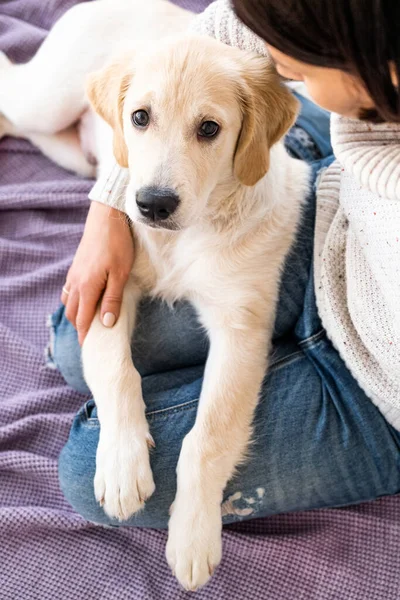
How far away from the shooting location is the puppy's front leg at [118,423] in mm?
1450

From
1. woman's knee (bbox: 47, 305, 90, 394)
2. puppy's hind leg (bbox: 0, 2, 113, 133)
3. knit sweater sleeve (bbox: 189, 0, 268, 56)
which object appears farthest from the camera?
puppy's hind leg (bbox: 0, 2, 113, 133)

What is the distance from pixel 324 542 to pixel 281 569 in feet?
0.49

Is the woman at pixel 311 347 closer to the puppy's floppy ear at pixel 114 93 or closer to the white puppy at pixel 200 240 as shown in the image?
the white puppy at pixel 200 240

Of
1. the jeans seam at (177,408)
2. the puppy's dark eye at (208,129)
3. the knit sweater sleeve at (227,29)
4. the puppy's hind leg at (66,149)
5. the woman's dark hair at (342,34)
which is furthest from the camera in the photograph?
the puppy's hind leg at (66,149)

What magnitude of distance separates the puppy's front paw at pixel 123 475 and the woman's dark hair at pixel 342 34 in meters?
0.96

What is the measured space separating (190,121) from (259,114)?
186 mm

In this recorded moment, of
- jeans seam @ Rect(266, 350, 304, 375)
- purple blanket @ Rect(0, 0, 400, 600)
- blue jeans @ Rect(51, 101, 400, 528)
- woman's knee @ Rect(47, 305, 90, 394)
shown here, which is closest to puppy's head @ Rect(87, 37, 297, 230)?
blue jeans @ Rect(51, 101, 400, 528)

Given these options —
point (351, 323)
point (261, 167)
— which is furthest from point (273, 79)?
point (351, 323)

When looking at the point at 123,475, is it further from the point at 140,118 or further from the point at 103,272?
the point at 140,118

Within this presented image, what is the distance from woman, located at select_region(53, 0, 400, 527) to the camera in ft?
4.33

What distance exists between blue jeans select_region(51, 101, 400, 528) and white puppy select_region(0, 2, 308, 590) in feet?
0.21

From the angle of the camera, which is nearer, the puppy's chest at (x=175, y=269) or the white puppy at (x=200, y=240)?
the white puppy at (x=200, y=240)

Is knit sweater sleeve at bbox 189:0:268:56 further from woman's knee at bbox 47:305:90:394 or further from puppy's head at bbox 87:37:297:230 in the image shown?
woman's knee at bbox 47:305:90:394

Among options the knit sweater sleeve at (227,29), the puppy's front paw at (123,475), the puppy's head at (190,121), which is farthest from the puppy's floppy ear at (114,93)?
the puppy's front paw at (123,475)
